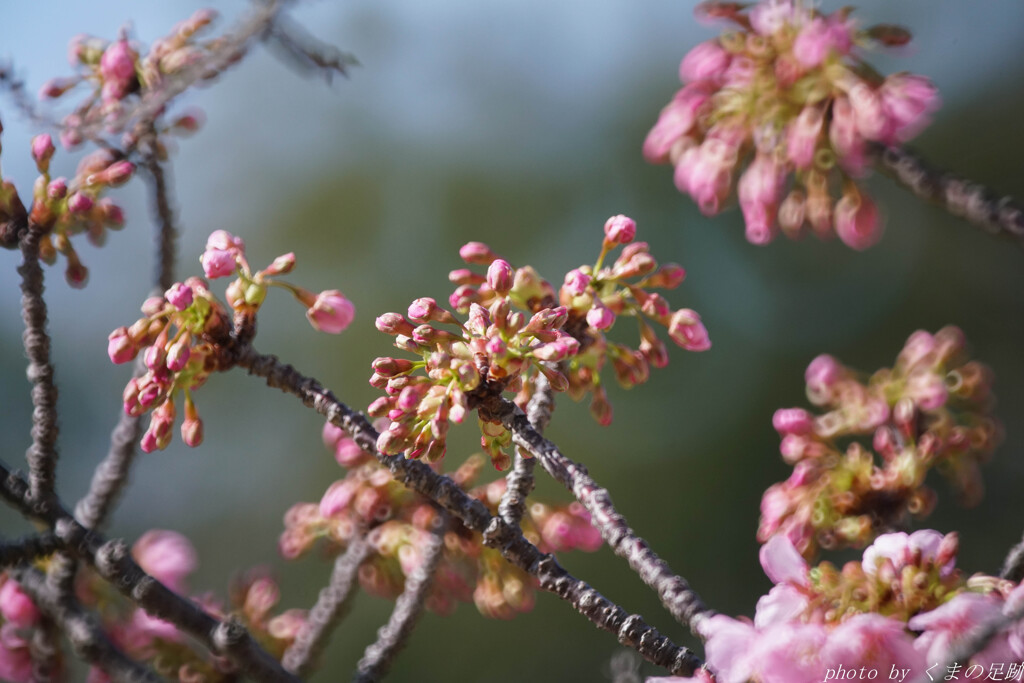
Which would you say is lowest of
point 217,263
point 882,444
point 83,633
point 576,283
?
point 83,633

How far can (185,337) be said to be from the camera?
64 cm

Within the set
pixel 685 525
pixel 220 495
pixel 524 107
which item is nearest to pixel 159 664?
pixel 220 495

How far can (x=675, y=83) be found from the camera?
4500 millimetres

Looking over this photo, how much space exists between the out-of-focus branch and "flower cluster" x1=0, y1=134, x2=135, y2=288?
0.59 metres

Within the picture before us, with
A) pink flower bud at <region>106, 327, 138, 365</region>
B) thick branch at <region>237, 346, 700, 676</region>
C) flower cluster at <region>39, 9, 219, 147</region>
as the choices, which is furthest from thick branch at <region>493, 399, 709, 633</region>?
flower cluster at <region>39, 9, 219, 147</region>

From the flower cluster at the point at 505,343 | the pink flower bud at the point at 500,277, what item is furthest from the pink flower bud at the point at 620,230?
the pink flower bud at the point at 500,277

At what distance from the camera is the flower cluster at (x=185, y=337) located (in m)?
0.63

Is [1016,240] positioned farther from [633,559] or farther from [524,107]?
[524,107]

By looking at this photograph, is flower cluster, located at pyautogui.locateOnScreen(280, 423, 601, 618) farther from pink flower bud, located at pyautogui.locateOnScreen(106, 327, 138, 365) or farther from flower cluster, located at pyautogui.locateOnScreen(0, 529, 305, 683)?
pink flower bud, located at pyautogui.locateOnScreen(106, 327, 138, 365)

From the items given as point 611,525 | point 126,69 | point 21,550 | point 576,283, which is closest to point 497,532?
point 611,525

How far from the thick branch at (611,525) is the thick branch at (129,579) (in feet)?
0.78

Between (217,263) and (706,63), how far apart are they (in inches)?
17.2

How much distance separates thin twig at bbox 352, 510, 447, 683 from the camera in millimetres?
715

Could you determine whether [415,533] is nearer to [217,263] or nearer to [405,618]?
[405,618]
